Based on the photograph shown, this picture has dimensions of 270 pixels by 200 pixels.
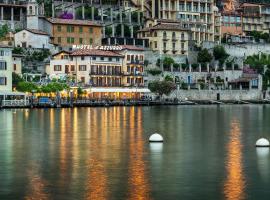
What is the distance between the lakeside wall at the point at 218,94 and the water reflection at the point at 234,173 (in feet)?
239

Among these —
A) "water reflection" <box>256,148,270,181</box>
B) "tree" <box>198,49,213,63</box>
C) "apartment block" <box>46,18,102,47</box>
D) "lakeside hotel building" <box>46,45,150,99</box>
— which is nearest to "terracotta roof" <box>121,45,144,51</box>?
"lakeside hotel building" <box>46,45,150,99</box>

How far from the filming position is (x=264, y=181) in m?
39.4

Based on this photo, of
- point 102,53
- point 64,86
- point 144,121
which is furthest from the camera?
point 102,53

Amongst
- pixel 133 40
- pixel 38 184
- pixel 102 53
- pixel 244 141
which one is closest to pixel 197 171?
pixel 38 184

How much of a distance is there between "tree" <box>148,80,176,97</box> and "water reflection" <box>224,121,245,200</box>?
6648 centimetres

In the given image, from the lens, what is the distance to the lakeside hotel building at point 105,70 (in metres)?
124

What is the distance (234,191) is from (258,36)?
120 m

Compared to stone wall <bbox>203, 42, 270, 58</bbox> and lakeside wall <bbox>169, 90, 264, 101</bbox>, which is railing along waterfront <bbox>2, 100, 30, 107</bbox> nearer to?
lakeside wall <bbox>169, 90, 264, 101</bbox>

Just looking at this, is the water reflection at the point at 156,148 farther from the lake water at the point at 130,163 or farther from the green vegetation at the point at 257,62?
the green vegetation at the point at 257,62

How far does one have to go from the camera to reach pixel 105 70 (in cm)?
12750

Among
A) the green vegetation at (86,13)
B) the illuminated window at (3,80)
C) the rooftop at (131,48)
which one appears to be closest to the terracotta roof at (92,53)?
the rooftop at (131,48)

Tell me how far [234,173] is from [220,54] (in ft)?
328

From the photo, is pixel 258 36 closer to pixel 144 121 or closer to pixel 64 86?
pixel 64 86

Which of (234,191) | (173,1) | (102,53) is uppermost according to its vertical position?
(173,1)
